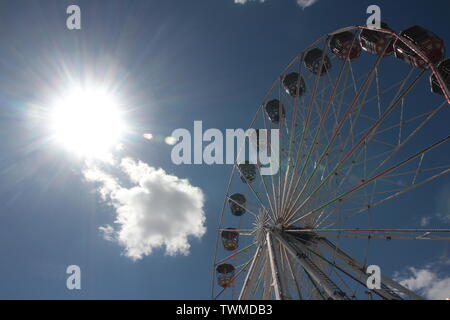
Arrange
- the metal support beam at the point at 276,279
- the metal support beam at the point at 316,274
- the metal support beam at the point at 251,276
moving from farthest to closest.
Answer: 1. the metal support beam at the point at 251,276
2. the metal support beam at the point at 276,279
3. the metal support beam at the point at 316,274

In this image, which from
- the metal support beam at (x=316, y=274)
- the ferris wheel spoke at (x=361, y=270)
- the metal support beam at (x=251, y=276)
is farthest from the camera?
the metal support beam at (x=251, y=276)

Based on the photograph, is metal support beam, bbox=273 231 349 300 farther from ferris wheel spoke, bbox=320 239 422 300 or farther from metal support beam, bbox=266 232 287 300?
ferris wheel spoke, bbox=320 239 422 300

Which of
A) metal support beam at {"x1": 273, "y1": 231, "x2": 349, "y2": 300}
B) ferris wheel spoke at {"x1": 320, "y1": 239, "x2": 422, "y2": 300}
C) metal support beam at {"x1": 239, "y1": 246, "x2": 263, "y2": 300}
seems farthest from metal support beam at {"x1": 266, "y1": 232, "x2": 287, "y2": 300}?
ferris wheel spoke at {"x1": 320, "y1": 239, "x2": 422, "y2": 300}

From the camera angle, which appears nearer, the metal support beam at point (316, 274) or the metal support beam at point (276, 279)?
the metal support beam at point (316, 274)

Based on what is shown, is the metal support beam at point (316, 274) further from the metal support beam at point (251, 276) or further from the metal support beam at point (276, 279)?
the metal support beam at point (251, 276)

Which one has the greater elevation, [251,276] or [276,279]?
[251,276]

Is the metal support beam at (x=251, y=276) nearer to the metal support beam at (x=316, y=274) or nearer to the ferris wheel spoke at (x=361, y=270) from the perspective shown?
the metal support beam at (x=316, y=274)

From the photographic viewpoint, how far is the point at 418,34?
11.1 metres

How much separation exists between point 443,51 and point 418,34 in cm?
111

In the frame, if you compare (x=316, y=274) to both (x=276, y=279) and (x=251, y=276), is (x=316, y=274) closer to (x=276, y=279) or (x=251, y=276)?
(x=276, y=279)

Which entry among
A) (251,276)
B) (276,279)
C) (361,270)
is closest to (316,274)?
(276,279)

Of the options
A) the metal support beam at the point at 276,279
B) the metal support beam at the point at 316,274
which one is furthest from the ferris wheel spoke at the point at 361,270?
the metal support beam at the point at 276,279

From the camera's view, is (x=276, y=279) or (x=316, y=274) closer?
(x=316, y=274)

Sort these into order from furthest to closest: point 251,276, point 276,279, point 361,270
Result: point 251,276 → point 361,270 → point 276,279
